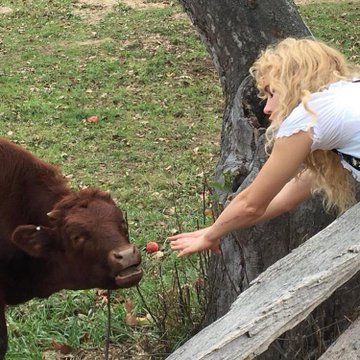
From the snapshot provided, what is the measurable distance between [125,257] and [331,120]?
56.6 inches

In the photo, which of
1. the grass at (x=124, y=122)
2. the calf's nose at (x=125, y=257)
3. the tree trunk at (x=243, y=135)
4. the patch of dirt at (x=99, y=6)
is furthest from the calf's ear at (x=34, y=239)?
the patch of dirt at (x=99, y=6)

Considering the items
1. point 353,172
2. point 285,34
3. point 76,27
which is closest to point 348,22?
point 76,27

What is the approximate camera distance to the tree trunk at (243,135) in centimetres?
400

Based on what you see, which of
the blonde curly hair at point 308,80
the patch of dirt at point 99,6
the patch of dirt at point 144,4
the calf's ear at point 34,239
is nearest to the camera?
the blonde curly hair at point 308,80

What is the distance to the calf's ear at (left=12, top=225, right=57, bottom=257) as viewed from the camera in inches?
168

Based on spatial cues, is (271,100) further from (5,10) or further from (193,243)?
(5,10)

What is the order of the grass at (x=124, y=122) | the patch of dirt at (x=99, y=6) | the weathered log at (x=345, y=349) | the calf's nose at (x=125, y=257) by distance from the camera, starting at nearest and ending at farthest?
the weathered log at (x=345, y=349) → the calf's nose at (x=125, y=257) → the grass at (x=124, y=122) → the patch of dirt at (x=99, y=6)

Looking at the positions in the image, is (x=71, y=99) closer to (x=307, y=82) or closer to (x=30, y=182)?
(x=30, y=182)

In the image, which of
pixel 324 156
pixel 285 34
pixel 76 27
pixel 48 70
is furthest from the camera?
pixel 76 27

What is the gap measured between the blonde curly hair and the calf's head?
44.1 inches

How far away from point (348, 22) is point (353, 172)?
40.4 feet

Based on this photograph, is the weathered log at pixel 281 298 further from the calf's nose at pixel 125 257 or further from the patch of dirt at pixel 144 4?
the patch of dirt at pixel 144 4

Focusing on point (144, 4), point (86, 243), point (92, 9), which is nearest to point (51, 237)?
point (86, 243)

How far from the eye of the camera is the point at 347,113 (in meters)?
3.12
